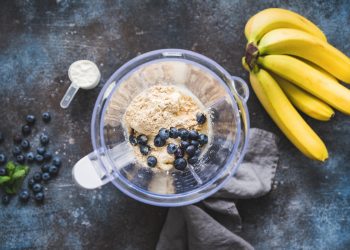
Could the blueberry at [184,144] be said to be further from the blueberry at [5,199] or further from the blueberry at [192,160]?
the blueberry at [5,199]

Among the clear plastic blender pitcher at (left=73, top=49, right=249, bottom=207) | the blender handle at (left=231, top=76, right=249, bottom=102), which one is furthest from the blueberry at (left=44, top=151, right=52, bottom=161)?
the blender handle at (left=231, top=76, right=249, bottom=102)

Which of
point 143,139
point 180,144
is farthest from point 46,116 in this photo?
point 180,144

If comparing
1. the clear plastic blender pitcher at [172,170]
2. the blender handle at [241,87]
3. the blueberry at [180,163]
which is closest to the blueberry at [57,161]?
the clear plastic blender pitcher at [172,170]

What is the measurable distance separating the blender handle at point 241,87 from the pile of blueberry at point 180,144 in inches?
6.0

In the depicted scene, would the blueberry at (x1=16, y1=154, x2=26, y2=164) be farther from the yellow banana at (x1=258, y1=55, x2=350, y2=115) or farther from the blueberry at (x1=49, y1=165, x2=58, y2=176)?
the yellow banana at (x1=258, y1=55, x2=350, y2=115)

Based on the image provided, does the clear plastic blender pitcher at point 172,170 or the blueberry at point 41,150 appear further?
the blueberry at point 41,150

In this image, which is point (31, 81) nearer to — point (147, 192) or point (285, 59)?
point (147, 192)

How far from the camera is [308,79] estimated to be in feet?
5.00

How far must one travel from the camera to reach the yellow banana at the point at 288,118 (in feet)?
5.07

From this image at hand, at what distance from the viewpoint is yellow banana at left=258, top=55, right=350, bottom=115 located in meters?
1.51

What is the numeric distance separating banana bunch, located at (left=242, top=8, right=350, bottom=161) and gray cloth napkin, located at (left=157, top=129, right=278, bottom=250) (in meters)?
0.12

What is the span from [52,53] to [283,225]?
1.01 metres

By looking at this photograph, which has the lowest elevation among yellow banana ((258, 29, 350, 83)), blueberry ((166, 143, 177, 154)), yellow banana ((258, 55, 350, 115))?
blueberry ((166, 143, 177, 154))

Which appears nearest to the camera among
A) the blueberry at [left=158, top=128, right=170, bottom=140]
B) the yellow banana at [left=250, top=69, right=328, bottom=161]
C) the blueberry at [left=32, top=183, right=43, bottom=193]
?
the blueberry at [left=158, top=128, right=170, bottom=140]
